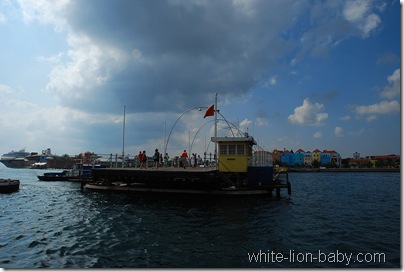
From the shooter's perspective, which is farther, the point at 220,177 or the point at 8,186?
the point at 8,186

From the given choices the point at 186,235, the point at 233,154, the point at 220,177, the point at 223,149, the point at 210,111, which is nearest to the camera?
the point at 186,235

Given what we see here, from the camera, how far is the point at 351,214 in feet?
74.8

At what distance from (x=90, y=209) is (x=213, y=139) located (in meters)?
13.8

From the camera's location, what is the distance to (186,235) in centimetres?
1464

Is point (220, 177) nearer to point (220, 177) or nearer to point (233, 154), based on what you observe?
point (220, 177)

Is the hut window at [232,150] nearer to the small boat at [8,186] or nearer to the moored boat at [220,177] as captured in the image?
the moored boat at [220,177]

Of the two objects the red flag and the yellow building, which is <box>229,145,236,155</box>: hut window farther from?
the red flag

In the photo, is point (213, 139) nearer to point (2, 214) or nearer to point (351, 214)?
point (351, 214)

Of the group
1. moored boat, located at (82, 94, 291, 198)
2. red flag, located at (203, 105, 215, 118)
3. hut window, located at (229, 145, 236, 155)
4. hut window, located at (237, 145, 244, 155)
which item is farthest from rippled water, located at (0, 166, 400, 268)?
red flag, located at (203, 105, 215, 118)

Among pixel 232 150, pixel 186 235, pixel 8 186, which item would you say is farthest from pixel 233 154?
pixel 8 186

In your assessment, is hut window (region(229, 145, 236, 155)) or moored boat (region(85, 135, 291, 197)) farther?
hut window (region(229, 145, 236, 155))

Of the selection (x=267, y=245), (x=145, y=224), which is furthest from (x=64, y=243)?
(x=267, y=245)

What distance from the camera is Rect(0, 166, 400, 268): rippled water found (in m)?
11.1

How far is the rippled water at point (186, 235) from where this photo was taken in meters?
11.1
